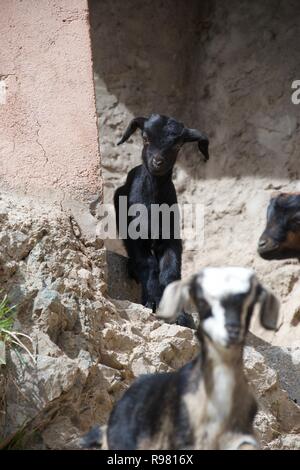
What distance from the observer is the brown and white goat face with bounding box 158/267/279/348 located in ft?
11.5

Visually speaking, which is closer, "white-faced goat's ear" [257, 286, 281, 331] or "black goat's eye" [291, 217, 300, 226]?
"white-faced goat's ear" [257, 286, 281, 331]

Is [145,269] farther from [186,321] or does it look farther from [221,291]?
[221,291]

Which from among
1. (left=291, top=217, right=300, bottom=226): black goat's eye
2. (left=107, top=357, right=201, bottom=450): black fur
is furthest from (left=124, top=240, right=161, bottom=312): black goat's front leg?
(left=107, top=357, right=201, bottom=450): black fur

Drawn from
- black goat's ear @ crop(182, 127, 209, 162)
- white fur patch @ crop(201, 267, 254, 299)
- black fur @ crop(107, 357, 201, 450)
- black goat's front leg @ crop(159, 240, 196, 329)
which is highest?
black goat's ear @ crop(182, 127, 209, 162)

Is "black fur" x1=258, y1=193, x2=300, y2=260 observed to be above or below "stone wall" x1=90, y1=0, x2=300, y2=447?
below

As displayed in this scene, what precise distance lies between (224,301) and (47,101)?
3.07 m

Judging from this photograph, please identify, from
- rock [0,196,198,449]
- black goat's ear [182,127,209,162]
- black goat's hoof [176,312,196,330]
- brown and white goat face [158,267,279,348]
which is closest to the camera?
brown and white goat face [158,267,279,348]

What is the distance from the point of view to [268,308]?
144 inches

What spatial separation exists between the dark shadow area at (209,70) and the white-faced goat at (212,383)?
17.9 ft

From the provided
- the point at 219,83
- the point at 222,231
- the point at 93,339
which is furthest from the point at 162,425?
the point at 219,83

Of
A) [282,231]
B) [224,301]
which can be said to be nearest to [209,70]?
[282,231]

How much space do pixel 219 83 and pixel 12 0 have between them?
11.5 feet

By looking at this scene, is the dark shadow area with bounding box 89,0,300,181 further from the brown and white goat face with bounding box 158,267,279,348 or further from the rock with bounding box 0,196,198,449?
the brown and white goat face with bounding box 158,267,279,348

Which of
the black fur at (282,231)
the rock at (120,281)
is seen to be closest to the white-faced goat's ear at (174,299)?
the black fur at (282,231)
